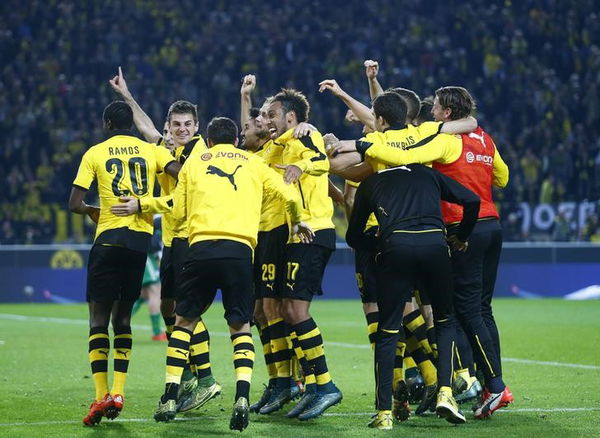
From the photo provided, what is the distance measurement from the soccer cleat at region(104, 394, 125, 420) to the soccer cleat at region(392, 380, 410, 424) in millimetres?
2051

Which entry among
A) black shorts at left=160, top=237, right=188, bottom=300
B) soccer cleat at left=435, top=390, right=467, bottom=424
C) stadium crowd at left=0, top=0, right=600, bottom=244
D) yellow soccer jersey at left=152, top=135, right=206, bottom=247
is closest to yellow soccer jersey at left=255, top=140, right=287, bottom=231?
yellow soccer jersey at left=152, top=135, right=206, bottom=247

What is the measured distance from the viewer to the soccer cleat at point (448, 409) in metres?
7.56

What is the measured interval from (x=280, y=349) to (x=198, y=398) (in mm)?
766

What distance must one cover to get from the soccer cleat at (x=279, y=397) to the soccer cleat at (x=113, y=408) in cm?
118

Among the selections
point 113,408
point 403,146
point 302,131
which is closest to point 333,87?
point 302,131

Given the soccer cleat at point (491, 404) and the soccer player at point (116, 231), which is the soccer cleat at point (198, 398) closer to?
the soccer player at point (116, 231)

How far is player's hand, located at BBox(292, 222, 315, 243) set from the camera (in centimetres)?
825

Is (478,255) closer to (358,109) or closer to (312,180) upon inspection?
(312,180)

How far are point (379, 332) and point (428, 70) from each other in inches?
1018

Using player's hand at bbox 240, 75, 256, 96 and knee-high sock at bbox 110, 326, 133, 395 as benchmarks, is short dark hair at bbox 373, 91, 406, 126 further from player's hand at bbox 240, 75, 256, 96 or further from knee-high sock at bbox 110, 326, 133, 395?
knee-high sock at bbox 110, 326, 133, 395

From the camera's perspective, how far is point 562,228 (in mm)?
25125

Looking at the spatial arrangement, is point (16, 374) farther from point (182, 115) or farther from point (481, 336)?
point (481, 336)

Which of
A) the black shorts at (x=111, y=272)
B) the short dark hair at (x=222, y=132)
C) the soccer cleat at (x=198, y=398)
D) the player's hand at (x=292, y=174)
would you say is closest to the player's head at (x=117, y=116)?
the short dark hair at (x=222, y=132)

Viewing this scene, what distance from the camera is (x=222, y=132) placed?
26.4 ft
